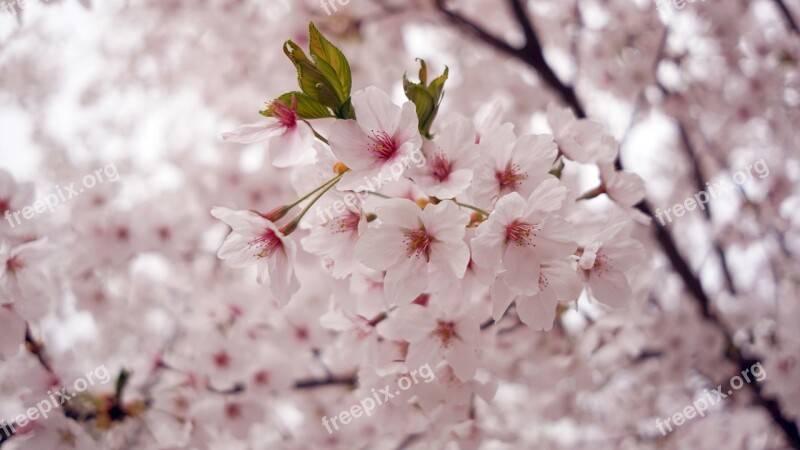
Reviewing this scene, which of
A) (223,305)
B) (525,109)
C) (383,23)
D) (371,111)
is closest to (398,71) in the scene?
(383,23)

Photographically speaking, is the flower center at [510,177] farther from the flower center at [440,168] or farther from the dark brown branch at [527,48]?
the dark brown branch at [527,48]

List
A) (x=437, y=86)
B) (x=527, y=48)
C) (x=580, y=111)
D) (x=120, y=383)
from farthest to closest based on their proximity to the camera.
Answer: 1. (x=527, y=48)
2. (x=580, y=111)
3. (x=120, y=383)
4. (x=437, y=86)

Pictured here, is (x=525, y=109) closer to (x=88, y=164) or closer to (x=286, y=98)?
(x=286, y=98)

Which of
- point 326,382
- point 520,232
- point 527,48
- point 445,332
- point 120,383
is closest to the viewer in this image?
point 520,232

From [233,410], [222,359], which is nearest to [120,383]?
[222,359]

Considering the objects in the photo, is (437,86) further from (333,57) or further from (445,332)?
(445,332)

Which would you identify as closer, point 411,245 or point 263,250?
point 411,245
